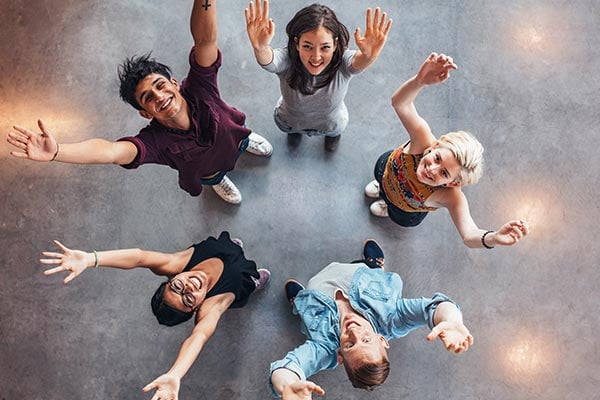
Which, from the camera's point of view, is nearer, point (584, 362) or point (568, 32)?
point (584, 362)

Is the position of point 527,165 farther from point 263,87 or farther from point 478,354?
point 263,87

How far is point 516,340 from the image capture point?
13.2ft

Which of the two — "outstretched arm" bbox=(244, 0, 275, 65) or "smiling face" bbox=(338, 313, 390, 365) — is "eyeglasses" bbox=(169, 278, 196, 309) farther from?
"outstretched arm" bbox=(244, 0, 275, 65)

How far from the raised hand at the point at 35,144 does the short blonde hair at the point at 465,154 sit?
191cm

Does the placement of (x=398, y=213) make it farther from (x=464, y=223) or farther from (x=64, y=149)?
(x=64, y=149)

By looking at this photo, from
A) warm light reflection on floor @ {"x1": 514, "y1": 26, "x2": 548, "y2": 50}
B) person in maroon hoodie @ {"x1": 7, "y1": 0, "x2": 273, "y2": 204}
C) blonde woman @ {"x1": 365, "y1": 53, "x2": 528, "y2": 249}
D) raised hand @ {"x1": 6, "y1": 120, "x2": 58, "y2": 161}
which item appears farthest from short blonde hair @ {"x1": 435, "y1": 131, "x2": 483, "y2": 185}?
warm light reflection on floor @ {"x1": 514, "y1": 26, "x2": 548, "y2": 50}

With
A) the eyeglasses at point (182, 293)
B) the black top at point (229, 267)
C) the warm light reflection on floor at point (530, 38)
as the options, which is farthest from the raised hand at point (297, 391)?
the warm light reflection on floor at point (530, 38)

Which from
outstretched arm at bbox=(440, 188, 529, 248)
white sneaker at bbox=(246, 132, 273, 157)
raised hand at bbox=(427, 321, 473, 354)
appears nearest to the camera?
raised hand at bbox=(427, 321, 473, 354)

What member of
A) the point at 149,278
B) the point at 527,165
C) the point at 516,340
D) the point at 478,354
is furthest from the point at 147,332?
the point at 527,165

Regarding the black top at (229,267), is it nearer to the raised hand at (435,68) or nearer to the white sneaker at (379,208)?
the white sneaker at (379,208)

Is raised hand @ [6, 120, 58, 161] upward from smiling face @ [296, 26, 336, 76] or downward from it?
downward

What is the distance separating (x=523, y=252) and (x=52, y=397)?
12.0 feet

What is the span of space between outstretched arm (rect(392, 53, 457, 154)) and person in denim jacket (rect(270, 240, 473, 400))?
861 mm

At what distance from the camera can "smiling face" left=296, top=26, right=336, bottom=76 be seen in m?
2.81
